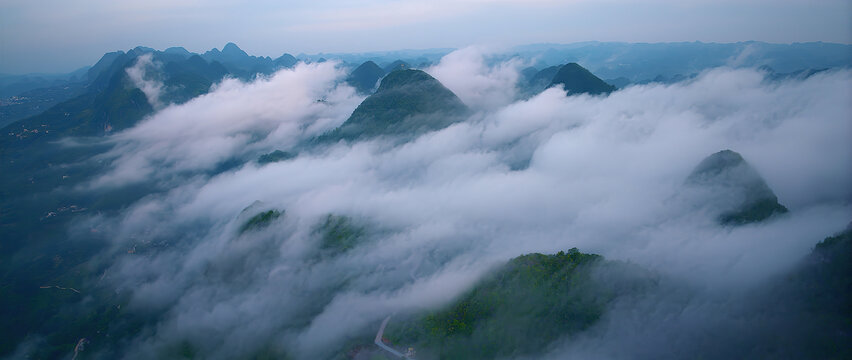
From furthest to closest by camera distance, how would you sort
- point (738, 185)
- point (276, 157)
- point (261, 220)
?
point (276, 157)
point (261, 220)
point (738, 185)

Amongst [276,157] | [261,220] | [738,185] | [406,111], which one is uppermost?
[406,111]

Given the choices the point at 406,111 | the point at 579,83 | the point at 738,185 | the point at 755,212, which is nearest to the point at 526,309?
the point at 755,212

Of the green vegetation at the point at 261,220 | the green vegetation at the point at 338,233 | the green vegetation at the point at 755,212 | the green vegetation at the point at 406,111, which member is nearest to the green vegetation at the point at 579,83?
the green vegetation at the point at 406,111

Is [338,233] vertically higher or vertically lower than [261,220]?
lower

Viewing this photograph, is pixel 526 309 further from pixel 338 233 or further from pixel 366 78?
pixel 366 78

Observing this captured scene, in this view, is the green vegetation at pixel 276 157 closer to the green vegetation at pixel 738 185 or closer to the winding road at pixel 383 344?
the winding road at pixel 383 344

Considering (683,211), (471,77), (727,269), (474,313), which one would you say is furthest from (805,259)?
(471,77)

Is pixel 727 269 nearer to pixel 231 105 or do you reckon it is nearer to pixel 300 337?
pixel 300 337
